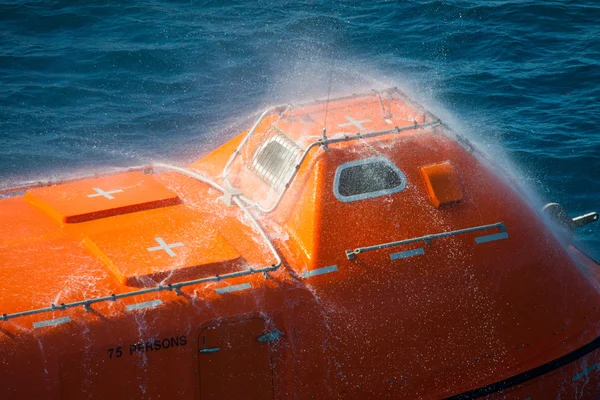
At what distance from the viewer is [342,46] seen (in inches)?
582

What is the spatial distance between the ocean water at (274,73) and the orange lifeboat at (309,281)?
11.2ft

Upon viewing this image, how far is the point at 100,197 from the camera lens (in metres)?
7.16

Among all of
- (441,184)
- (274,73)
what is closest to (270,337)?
(441,184)

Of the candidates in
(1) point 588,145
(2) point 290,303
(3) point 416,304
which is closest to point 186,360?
(2) point 290,303

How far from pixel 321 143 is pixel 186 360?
2340 mm

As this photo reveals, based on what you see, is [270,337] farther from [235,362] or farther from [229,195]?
[229,195]

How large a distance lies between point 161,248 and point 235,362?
3.99ft

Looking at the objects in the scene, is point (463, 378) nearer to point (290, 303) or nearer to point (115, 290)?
point (290, 303)

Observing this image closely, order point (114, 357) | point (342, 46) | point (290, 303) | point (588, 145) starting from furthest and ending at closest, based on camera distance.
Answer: point (342, 46)
point (588, 145)
point (290, 303)
point (114, 357)

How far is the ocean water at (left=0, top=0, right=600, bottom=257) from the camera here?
11.5 m

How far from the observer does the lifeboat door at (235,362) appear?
598 cm

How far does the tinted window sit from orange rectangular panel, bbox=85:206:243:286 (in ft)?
3.88

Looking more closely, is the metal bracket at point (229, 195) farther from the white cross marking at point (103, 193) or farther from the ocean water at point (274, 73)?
the ocean water at point (274, 73)

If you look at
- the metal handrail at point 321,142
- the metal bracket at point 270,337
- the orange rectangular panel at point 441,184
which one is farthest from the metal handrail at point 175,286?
the orange rectangular panel at point 441,184
